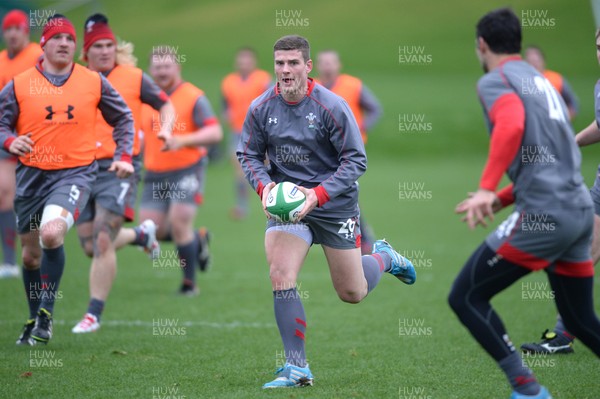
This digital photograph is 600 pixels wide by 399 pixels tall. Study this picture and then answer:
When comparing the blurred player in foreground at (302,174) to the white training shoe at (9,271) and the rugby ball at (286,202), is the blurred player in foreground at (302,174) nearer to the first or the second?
the rugby ball at (286,202)

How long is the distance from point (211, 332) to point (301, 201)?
2.69 metres

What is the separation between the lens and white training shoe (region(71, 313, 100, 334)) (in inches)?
315

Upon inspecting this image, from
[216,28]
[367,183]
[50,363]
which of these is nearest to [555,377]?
[50,363]

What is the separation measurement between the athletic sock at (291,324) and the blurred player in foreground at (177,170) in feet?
14.2

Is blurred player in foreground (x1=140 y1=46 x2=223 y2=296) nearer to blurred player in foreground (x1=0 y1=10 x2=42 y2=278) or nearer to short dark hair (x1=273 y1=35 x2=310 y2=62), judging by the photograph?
blurred player in foreground (x1=0 y1=10 x2=42 y2=278)

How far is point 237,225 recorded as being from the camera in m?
16.4

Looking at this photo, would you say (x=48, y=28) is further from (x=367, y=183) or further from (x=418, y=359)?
(x=367, y=183)

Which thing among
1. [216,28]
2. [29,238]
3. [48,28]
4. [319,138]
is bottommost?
[29,238]

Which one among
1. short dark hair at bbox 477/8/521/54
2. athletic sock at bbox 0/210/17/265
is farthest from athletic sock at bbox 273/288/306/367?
athletic sock at bbox 0/210/17/265

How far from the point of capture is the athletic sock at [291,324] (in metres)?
5.94

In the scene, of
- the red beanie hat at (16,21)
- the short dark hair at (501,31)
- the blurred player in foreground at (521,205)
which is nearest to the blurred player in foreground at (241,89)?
the red beanie hat at (16,21)

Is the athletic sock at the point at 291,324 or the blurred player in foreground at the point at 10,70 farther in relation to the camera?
the blurred player in foreground at the point at 10,70

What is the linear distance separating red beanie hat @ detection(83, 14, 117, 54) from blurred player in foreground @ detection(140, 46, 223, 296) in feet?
5.22

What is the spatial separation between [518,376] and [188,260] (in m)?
5.88
